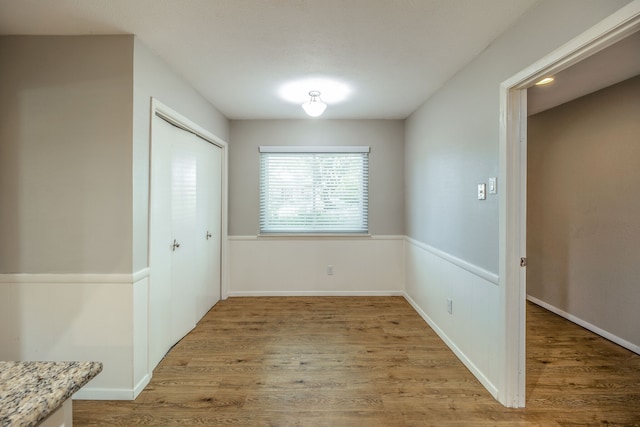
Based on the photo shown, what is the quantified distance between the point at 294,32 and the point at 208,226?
230cm

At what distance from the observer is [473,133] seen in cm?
225

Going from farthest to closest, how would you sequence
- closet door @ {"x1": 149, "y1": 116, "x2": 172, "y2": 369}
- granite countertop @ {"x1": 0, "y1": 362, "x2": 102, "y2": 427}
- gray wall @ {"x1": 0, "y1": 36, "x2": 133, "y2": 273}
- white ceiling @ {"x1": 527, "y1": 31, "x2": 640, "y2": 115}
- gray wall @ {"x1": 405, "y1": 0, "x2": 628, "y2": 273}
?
closet door @ {"x1": 149, "y1": 116, "x2": 172, "y2": 369}
white ceiling @ {"x1": 527, "y1": 31, "x2": 640, "y2": 115}
gray wall @ {"x1": 0, "y1": 36, "x2": 133, "y2": 273}
gray wall @ {"x1": 405, "y1": 0, "x2": 628, "y2": 273}
granite countertop @ {"x1": 0, "y1": 362, "x2": 102, "y2": 427}

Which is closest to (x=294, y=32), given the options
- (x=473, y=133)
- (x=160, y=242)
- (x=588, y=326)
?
(x=473, y=133)

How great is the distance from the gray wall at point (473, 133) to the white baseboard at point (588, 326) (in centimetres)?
172

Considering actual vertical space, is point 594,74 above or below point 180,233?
above

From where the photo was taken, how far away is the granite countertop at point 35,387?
538 millimetres

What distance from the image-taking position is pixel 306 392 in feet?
6.56

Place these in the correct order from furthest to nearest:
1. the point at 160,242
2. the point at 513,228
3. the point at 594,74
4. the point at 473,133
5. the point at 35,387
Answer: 1. the point at 594,74
2. the point at 160,242
3. the point at 473,133
4. the point at 513,228
5. the point at 35,387

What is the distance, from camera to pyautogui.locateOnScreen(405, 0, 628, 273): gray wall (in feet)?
4.96

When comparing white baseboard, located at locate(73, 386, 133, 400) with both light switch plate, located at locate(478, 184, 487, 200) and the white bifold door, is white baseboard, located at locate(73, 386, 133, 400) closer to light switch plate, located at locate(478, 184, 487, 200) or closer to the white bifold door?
the white bifold door

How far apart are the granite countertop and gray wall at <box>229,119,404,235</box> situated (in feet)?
10.9

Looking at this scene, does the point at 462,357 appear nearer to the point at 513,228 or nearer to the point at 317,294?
the point at 513,228

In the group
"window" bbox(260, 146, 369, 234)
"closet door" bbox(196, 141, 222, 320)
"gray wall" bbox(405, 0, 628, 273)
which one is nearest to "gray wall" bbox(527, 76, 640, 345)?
"gray wall" bbox(405, 0, 628, 273)

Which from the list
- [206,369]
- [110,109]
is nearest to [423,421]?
[206,369]
